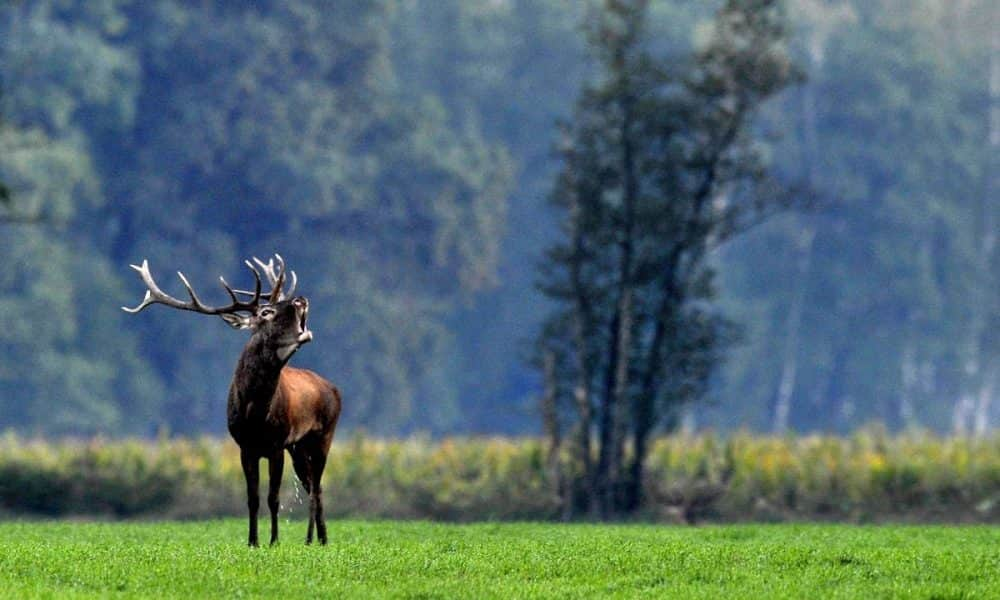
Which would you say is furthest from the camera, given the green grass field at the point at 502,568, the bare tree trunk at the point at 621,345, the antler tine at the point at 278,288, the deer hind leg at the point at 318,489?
the bare tree trunk at the point at 621,345

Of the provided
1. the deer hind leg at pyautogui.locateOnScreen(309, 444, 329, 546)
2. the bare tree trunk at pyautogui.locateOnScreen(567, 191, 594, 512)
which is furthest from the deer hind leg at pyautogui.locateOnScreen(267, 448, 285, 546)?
the bare tree trunk at pyautogui.locateOnScreen(567, 191, 594, 512)

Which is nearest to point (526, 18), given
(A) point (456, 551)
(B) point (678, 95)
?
(B) point (678, 95)

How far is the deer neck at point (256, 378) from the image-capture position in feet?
62.9

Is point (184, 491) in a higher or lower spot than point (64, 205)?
lower

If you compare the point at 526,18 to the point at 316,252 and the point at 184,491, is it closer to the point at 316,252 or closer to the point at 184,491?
the point at 316,252

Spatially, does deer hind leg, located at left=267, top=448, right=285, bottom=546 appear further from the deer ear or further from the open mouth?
the open mouth

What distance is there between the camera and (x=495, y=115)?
8288 cm

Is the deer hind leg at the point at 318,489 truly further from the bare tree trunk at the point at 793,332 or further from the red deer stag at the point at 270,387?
the bare tree trunk at the point at 793,332

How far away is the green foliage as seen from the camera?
33.3 meters

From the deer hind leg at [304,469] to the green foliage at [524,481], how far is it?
10838 mm

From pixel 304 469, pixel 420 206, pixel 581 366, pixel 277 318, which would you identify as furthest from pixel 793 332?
pixel 277 318

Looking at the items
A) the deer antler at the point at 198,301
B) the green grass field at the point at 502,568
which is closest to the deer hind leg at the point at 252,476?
the green grass field at the point at 502,568

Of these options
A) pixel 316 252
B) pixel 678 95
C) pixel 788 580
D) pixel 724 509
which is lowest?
pixel 788 580

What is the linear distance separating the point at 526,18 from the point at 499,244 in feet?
37.4
